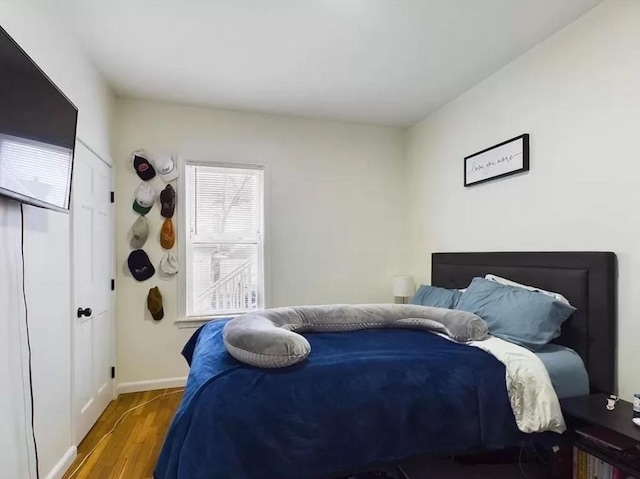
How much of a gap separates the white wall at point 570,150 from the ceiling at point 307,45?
0.20 meters

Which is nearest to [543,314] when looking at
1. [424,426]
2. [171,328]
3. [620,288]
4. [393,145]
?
[620,288]

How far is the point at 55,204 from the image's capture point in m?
1.84

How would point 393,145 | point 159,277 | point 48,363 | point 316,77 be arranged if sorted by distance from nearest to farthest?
point 48,363
point 316,77
point 159,277
point 393,145

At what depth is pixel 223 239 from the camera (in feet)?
12.0

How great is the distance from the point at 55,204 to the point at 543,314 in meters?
2.72

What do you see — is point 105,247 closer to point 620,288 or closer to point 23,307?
point 23,307

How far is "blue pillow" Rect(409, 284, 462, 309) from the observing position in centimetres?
278

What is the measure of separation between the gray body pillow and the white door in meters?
1.17

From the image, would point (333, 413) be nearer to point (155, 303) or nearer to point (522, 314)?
point (522, 314)

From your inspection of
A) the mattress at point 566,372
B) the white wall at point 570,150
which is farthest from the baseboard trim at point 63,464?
the white wall at point 570,150

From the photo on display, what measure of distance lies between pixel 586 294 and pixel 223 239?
9.77ft

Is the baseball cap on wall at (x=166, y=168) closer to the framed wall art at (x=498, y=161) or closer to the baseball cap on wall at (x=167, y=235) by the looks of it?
the baseball cap on wall at (x=167, y=235)

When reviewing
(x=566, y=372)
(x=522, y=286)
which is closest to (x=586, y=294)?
(x=522, y=286)

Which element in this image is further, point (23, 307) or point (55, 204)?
point (55, 204)
